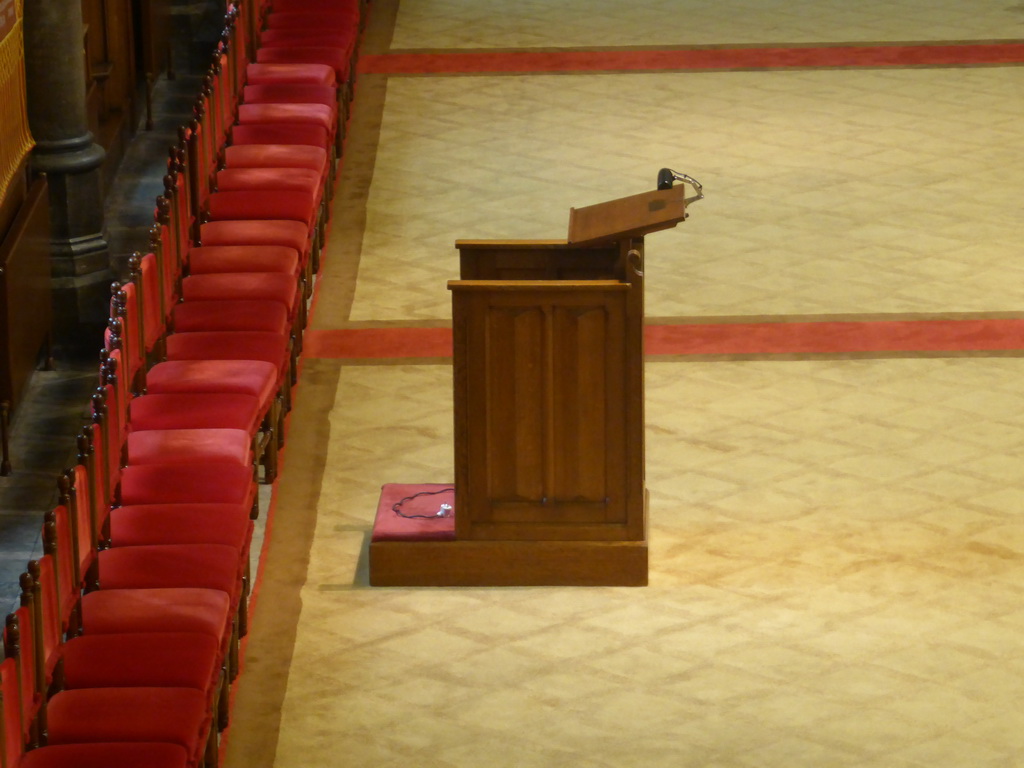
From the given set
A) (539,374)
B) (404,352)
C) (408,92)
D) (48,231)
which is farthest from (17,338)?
(408,92)

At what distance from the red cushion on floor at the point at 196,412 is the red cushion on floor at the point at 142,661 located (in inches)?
52.6

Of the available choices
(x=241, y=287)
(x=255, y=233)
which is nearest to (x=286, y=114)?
(x=255, y=233)

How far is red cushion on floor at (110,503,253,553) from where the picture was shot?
17.5 ft

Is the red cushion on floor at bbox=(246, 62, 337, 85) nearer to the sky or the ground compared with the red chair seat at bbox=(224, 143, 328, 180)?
nearer to the sky

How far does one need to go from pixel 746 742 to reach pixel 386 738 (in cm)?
93

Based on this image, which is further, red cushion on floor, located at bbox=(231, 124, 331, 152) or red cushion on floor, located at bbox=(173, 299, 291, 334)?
red cushion on floor, located at bbox=(231, 124, 331, 152)

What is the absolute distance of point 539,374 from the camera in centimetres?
580

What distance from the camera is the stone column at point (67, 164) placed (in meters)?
8.09

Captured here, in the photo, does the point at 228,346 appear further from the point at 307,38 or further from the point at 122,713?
the point at 307,38

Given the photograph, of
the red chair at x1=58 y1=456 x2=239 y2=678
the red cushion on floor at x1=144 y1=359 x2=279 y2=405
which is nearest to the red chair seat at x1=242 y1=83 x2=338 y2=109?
the red cushion on floor at x1=144 y1=359 x2=279 y2=405

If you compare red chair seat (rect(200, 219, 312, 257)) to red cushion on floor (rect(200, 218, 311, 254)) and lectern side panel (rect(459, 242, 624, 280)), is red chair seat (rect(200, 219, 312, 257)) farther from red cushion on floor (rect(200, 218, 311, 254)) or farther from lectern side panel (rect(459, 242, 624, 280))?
lectern side panel (rect(459, 242, 624, 280))

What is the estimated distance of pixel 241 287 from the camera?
713 cm

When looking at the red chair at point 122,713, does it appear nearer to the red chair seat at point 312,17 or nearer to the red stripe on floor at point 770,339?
the red stripe on floor at point 770,339

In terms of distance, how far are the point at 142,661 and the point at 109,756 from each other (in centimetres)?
42
